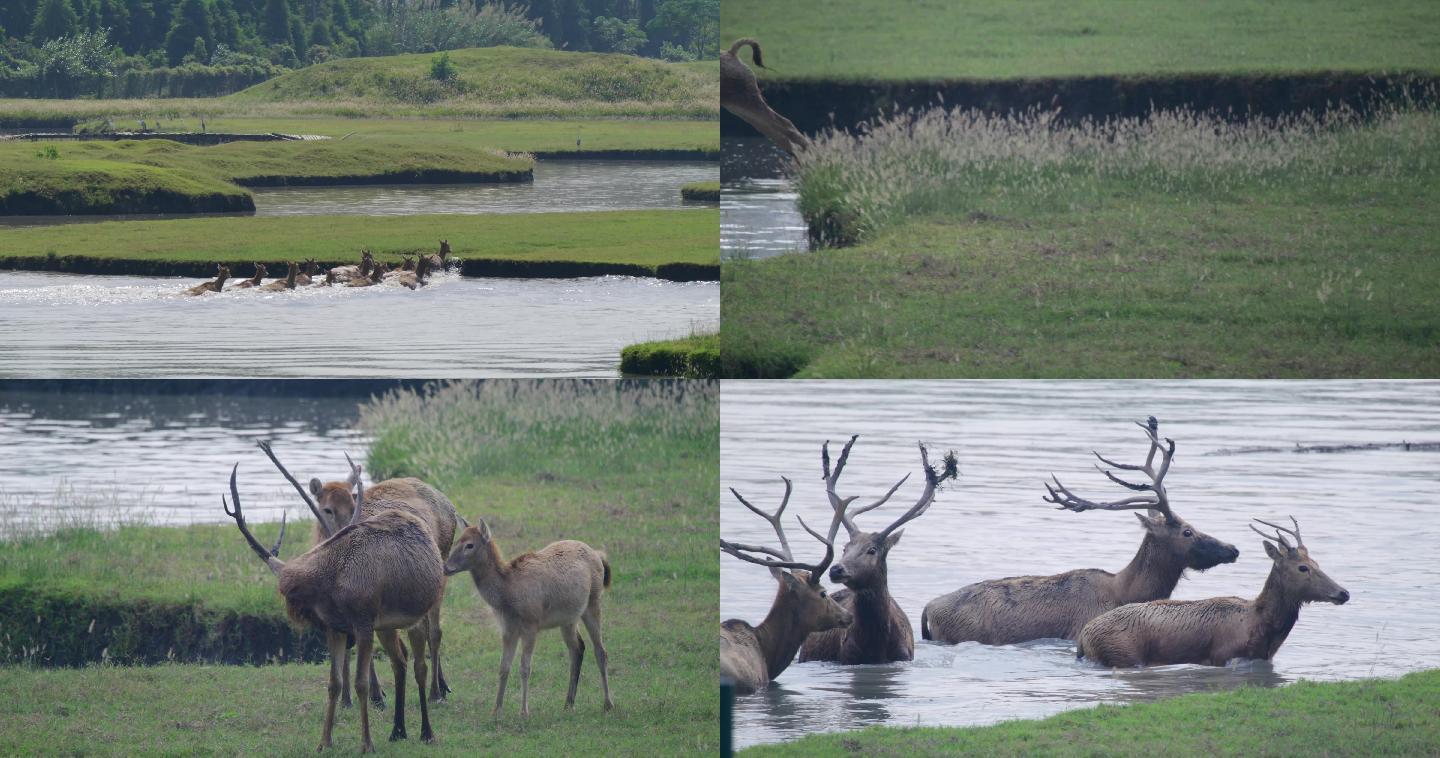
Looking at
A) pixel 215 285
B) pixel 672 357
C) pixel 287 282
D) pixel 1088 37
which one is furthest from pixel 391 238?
pixel 1088 37

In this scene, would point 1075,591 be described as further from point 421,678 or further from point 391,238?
point 391,238

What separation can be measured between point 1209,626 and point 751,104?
415 centimetres

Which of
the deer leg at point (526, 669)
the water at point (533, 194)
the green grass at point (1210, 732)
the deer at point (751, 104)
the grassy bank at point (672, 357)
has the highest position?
the deer at point (751, 104)

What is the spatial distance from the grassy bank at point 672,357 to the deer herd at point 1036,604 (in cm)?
99

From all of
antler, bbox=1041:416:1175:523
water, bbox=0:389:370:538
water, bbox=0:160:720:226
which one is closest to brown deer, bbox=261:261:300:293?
water, bbox=0:160:720:226

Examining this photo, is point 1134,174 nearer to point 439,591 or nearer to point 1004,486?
point 1004,486

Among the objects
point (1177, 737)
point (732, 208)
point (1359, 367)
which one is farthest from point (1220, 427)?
point (732, 208)

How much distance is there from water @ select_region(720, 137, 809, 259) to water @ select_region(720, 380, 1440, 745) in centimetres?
89

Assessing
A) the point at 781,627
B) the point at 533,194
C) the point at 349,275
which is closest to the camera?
the point at 781,627

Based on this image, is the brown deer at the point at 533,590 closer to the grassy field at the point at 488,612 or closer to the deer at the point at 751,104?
the grassy field at the point at 488,612

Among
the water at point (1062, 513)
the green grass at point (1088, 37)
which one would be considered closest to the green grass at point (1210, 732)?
the water at point (1062, 513)

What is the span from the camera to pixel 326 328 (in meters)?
10.0

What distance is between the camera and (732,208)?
10742 mm

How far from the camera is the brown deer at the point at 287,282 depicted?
10086 mm
